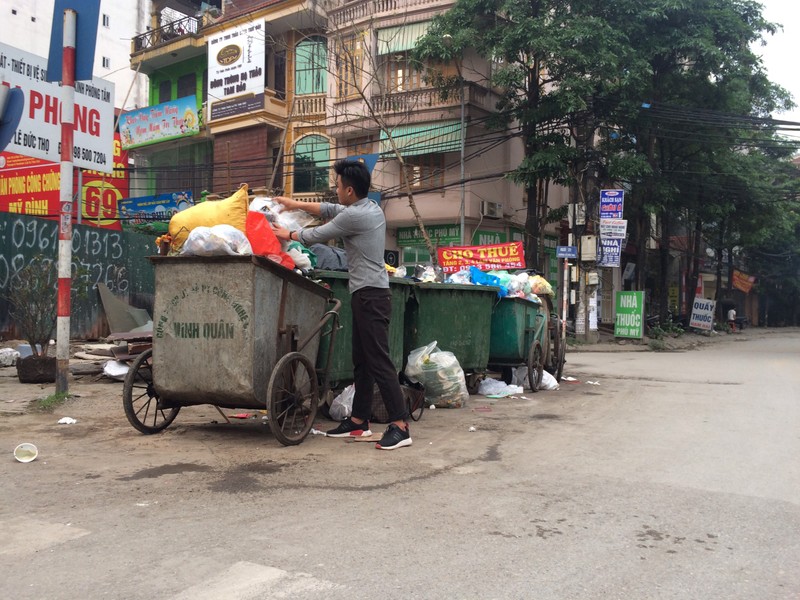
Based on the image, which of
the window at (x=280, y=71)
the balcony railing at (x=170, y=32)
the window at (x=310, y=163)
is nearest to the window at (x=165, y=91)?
the balcony railing at (x=170, y=32)

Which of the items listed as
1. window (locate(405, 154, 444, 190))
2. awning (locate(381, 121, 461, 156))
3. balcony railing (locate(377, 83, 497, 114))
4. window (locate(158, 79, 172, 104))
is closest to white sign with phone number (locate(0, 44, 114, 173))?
awning (locate(381, 121, 461, 156))

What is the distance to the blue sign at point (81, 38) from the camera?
259 inches

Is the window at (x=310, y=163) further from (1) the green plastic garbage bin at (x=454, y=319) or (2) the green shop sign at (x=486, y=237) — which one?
(1) the green plastic garbage bin at (x=454, y=319)

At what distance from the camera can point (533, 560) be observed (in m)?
2.93

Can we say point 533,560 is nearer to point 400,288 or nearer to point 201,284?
point 201,284

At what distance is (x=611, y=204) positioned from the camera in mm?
19906

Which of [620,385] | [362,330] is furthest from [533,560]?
[620,385]

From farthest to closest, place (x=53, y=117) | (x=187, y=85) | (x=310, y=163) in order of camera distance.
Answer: (x=187, y=85) → (x=310, y=163) → (x=53, y=117)

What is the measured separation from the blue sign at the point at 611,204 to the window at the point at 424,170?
522cm

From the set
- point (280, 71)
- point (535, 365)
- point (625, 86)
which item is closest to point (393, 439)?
point (535, 365)

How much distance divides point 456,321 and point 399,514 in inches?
180

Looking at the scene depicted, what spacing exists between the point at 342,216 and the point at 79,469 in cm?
244

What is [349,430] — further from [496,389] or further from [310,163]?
[310,163]

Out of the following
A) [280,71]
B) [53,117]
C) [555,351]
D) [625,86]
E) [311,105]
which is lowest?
[555,351]
